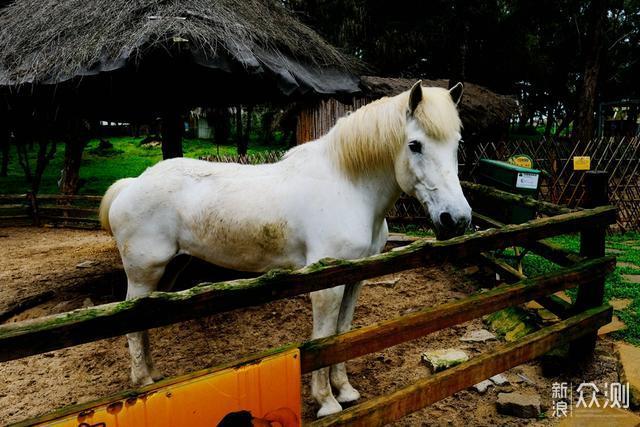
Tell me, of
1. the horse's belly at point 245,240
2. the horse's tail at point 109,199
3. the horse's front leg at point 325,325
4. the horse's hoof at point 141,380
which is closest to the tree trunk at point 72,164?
the horse's tail at point 109,199

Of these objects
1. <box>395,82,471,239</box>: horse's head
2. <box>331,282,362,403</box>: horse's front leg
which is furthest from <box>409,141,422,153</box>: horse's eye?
<box>331,282,362,403</box>: horse's front leg

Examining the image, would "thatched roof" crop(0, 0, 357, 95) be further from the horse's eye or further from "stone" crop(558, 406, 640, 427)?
"stone" crop(558, 406, 640, 427)

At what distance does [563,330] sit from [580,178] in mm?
6835

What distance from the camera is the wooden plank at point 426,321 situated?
1.88 metres

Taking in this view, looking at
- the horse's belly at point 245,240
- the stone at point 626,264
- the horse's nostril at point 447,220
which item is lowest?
the stone at point 626,264

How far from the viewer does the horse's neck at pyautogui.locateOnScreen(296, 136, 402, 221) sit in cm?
266

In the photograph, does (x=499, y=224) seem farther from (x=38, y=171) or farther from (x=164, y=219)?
(x=38, y=171)

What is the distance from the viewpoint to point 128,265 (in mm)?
3012

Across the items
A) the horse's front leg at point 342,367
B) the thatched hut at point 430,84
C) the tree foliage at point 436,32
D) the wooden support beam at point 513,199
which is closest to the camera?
the horse's front leg at point 342,367

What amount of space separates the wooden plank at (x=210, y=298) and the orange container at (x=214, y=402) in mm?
232

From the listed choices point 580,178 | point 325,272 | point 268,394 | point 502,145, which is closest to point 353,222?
point 325,272

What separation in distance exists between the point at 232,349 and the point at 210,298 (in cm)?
232

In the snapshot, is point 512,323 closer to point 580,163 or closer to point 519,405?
point 519,405

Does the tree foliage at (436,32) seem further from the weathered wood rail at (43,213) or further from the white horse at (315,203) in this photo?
the white horse at (315,203)
